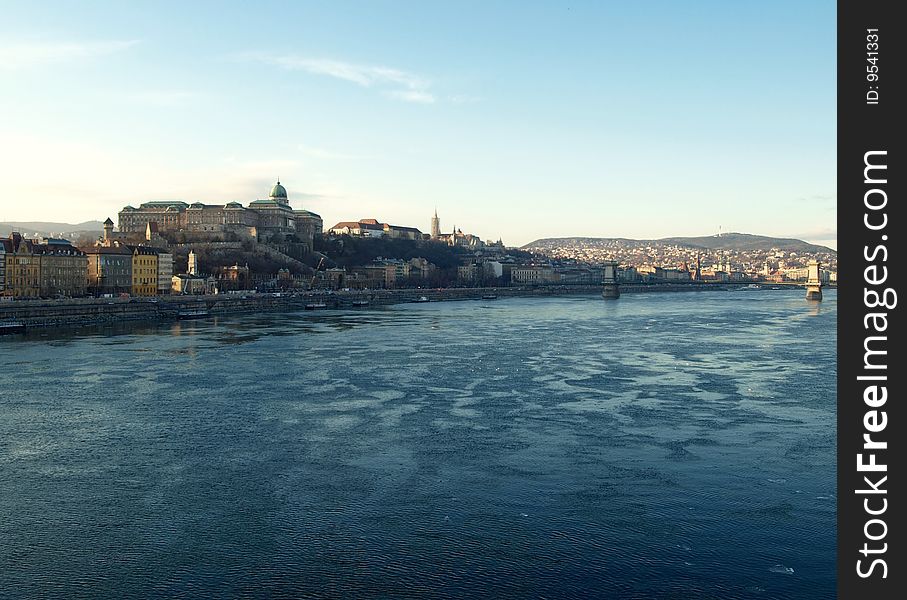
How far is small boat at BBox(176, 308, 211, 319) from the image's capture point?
5517 centimetres

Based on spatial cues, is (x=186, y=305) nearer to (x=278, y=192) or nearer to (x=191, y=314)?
(x=191, y=314)

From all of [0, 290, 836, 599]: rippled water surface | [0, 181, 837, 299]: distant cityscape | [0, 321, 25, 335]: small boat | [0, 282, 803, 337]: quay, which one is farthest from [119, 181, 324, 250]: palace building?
[0, 290, 836, 599]: rippled water surface

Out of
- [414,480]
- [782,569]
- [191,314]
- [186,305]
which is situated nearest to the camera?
[782,569]

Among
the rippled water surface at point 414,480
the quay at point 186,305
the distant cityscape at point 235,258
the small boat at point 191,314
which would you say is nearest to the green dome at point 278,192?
the distant cityscape at point 235,258

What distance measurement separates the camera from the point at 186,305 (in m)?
61.4

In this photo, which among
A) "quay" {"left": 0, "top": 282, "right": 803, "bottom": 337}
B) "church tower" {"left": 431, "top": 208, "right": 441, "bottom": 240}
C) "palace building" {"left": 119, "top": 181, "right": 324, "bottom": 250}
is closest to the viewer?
"quay" {"left": 0, "top": 282, "right": 803, "bottom": 337}

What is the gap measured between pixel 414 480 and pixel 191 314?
43.7 m

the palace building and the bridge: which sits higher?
the palace building

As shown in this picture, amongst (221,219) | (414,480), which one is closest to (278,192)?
(221,219)

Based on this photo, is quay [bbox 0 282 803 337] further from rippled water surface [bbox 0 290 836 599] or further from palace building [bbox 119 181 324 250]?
palace building [bbox 119 181 324 250]
